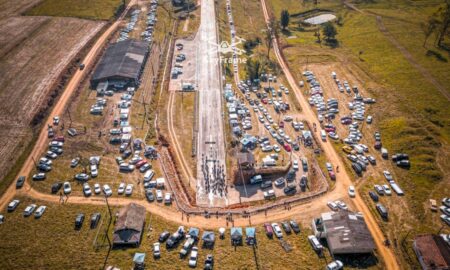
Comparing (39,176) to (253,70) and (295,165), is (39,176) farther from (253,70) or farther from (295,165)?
(253,70)

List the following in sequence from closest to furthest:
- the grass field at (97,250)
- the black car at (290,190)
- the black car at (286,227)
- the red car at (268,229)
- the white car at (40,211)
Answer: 1. the grass field at (97,250)
2. the red car at (268,229)
3. the black car at (286,227)
4. the white car at (40,211)
5. the black car at (290,190)

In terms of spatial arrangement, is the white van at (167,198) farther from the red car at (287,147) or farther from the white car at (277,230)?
the red car at (287,147)

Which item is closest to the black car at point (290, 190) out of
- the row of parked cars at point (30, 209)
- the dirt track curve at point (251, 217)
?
the dirt track curve at point (251, 217)

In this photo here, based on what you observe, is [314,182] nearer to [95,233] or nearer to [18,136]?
[95,233]

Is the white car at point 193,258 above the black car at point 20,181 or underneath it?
underneath

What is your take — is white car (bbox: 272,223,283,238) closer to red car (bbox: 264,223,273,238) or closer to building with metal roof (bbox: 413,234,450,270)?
red car (bbox: 264,223,273,238)
